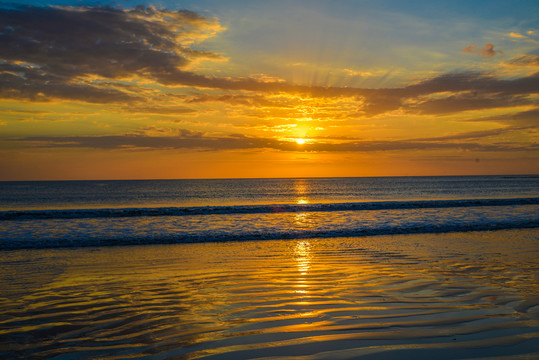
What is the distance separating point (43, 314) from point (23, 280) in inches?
133

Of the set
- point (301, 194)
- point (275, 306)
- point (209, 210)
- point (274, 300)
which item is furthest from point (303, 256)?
point (301, 194)

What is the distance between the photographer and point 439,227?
19.2 metres

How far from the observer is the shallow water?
438 centimetres

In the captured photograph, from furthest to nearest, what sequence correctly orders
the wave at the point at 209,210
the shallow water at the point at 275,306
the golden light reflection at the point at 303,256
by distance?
the wave at the point at 209,210, the golden light reflection at the point at 303,256, the shallow water at the point at 275,306

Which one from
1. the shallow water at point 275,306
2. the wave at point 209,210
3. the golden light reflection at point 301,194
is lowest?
the golden light reflection at point 301,194

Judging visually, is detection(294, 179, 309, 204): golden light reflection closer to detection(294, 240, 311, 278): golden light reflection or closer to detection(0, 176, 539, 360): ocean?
detection(294, 240, 311, 278): golden light reflection

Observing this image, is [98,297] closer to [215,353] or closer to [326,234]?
[215,353]

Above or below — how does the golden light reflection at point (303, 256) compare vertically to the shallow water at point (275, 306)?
below

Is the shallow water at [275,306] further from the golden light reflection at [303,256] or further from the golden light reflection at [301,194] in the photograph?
the golden light reflection at [301,194]

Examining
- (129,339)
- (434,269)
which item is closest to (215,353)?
(129,339)

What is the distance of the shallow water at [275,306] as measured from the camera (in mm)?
4383

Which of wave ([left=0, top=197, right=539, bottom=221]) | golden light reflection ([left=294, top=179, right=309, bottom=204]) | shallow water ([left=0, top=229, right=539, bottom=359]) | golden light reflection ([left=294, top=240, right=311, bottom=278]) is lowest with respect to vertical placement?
golden light reflection ([left=294, top=179, right=309, bottom=204])

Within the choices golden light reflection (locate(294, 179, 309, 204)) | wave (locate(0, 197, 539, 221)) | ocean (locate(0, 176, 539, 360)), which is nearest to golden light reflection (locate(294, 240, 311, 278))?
ocean (locate(0, 176, 539, 360))

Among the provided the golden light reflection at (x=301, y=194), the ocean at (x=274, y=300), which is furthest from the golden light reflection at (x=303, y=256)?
the golden light reflection at (x=301, y=194)
